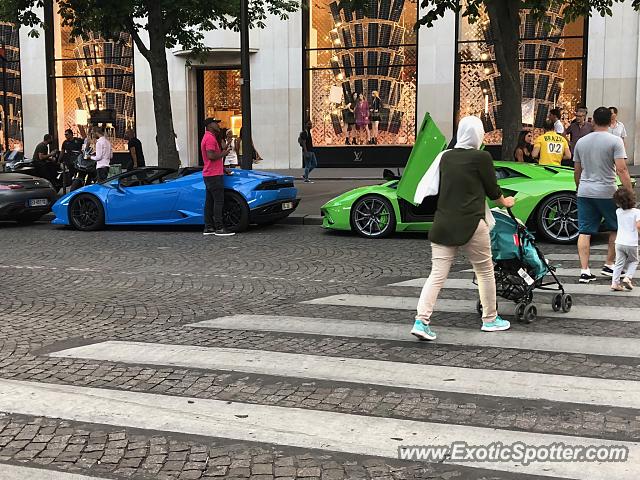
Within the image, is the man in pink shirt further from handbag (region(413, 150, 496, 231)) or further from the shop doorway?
the shop doorway

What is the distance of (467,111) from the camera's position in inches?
1032

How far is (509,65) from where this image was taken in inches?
596

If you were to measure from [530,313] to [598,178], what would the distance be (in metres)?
2.38

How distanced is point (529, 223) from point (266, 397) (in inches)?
292

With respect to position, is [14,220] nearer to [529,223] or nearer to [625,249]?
[529,223]

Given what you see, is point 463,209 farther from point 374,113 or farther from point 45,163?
point 374,113

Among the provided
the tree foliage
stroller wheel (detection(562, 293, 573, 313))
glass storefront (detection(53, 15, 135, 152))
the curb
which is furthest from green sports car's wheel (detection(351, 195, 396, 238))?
glass storefront (detection(53, 15, 135, 152))

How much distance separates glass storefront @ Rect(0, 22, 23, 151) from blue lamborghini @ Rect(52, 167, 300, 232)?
1839 cm

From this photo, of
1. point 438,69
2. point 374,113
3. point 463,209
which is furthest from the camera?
point 374,113

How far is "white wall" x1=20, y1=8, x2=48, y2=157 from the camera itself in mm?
30062

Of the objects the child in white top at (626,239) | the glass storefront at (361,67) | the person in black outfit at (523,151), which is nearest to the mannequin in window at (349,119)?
the glass storefront at (361,67)

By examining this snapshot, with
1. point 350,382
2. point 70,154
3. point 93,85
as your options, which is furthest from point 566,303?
point 93,85

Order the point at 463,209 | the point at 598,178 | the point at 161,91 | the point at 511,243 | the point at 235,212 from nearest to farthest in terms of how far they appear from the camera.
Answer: the point at 463,209
the point at 511,243
the point at 598,178
the point at 235,212
the point at 161,91

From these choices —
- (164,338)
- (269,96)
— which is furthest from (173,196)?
(269,96)
